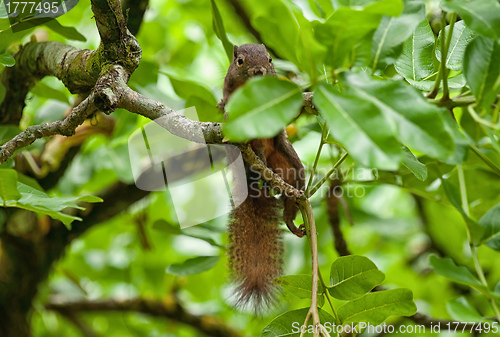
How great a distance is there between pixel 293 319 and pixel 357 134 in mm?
563

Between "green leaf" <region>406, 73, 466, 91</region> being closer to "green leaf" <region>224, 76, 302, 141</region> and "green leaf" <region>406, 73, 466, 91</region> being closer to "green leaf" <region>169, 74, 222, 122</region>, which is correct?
"green leaf" <region>224, 76, 302, 141</region>

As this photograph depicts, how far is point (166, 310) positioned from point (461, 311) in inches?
64.4

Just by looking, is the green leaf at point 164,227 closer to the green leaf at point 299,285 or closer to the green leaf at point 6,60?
the green leaf at point 299,285

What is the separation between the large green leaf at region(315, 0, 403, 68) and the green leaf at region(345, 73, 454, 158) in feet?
0.25

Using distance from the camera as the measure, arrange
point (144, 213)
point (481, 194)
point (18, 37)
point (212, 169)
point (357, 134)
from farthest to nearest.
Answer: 1. point (144, 213)
2. point (212, 169)
3. point (481, 194)
4. point (18, 37)
5. point (357, 134)

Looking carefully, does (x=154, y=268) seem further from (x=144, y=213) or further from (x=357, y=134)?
(x=357, y=134)

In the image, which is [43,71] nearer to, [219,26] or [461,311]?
[219,26]

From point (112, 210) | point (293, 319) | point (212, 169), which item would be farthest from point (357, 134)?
point (112, 210)

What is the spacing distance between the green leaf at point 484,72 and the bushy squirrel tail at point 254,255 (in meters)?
0.80

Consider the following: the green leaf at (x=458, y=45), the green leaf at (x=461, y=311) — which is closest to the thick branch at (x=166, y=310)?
the green leaf at (x=461, y=311)

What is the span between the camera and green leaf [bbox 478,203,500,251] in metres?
1.21

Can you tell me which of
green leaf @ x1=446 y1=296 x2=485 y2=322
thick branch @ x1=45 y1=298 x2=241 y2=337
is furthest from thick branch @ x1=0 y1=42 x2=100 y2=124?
thick branch @ x1=45 y1=298 x2=241 y2=337

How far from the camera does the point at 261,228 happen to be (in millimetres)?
1506

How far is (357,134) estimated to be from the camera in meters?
0.68
